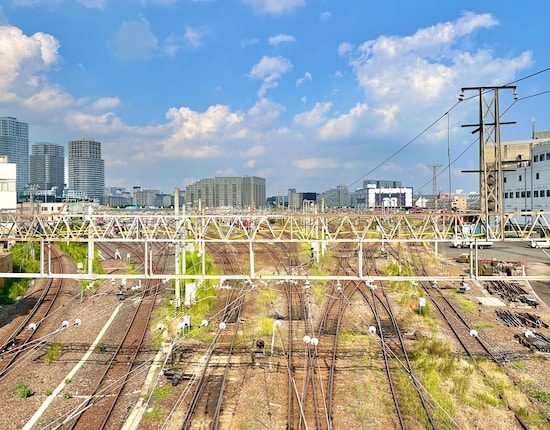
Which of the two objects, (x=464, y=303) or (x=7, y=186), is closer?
(x=464, y=303)

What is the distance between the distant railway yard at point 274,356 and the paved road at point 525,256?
1089mm

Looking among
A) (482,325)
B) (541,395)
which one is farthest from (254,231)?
(482,325)

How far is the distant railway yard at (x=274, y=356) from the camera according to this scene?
10.5m

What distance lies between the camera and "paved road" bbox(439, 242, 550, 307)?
25.2 meters

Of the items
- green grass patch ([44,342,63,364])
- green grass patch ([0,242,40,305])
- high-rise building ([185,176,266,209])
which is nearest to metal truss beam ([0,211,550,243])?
green grass patch ([44,342,63,364])

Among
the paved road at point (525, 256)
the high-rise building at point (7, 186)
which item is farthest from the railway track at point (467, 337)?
the high-rise building at point (7, 186)

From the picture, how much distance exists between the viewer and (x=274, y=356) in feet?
46.0

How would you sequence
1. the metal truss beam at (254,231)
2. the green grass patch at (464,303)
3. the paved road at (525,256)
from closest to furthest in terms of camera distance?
1. the metal truss beam at (254,231)
2. the green grass patch at (464,303)
3. the paved road at (525,256)

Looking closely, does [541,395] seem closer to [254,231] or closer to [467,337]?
[467,337]

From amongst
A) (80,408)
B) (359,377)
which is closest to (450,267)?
(359,377)

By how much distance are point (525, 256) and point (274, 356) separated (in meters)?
33.2

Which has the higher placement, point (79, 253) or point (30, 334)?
point (79, 253)

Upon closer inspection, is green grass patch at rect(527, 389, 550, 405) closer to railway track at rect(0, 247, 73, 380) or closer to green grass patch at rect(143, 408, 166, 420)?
green grass patch at rect(143, 408, 166, 420)

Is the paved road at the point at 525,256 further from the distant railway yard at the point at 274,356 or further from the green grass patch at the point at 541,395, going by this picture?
the green grass patch at the point at 541,395
